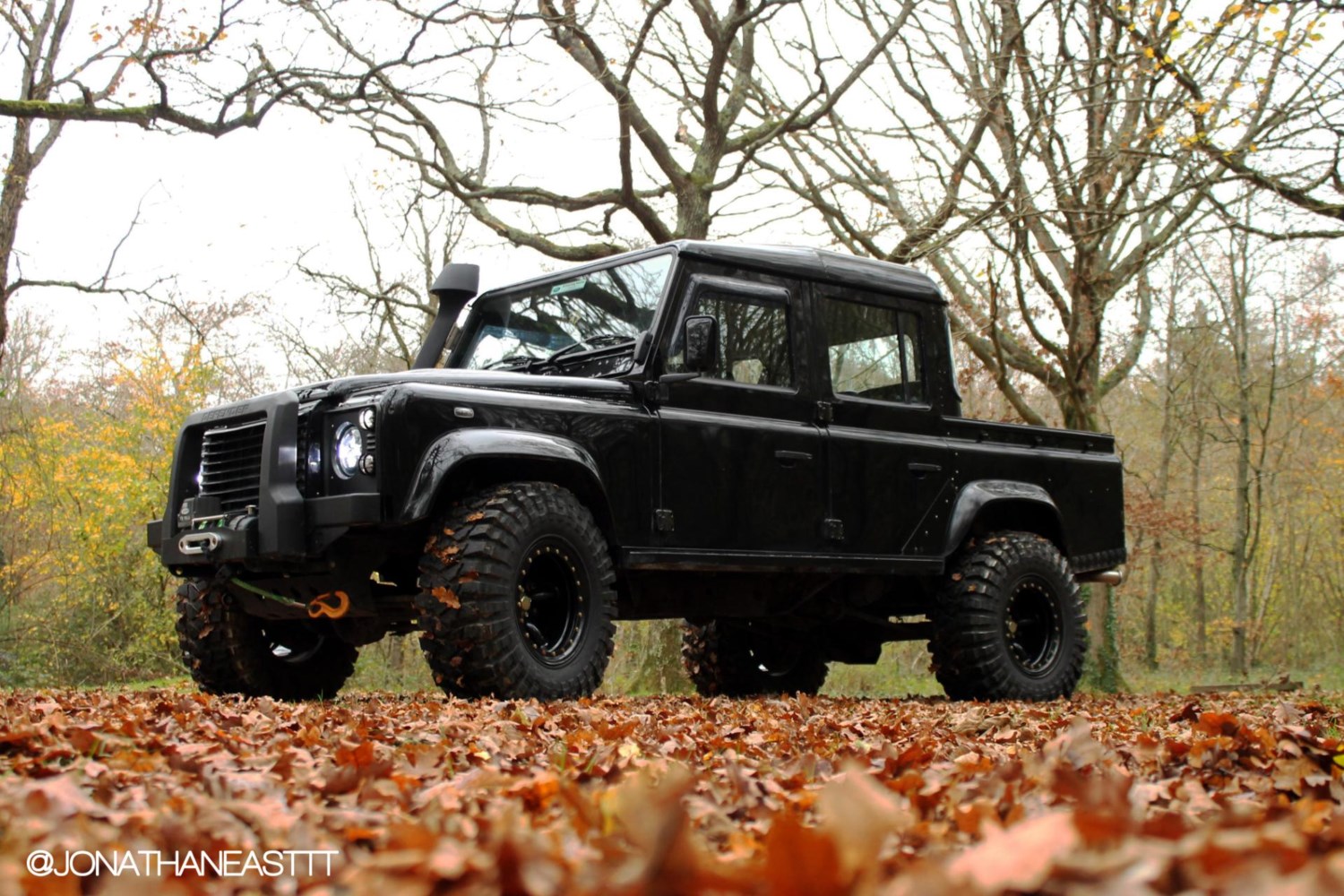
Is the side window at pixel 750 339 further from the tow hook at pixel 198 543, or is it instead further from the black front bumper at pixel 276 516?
the tow hook at pixel 198 543

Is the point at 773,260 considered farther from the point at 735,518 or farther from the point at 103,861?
the point at 103,861

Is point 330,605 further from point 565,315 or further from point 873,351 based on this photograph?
point 873,351

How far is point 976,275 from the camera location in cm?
1838

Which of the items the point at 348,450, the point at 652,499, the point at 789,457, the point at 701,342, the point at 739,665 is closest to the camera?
the point at 348,450

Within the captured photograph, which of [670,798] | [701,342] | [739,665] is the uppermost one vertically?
[701,342]

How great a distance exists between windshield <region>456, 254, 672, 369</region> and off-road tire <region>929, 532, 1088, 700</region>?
8.48 ft

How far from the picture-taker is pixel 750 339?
6.66m

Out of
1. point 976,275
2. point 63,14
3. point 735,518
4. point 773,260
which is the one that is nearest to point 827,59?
point 976,275

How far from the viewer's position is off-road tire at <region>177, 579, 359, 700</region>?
6066 mm

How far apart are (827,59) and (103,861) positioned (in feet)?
42.4

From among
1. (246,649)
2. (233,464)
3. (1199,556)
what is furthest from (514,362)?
(1199,556)

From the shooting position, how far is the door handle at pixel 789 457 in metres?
6.54

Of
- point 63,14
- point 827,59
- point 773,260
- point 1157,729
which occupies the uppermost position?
point 63,14

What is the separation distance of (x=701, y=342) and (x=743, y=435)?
71 centimetres
